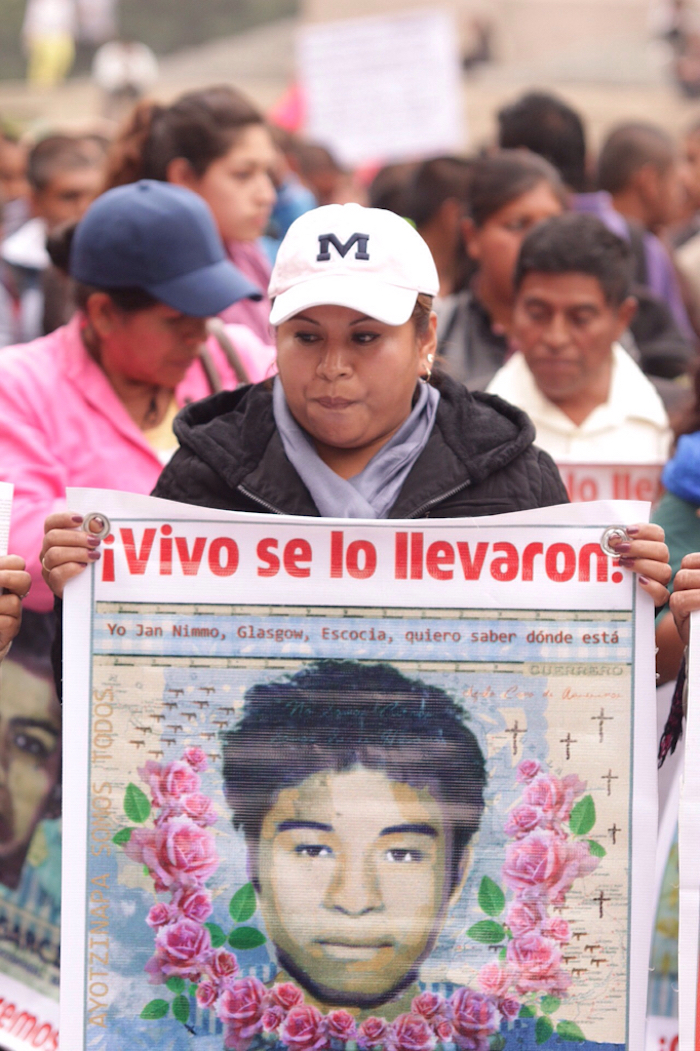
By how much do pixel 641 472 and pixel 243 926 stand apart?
180 cm

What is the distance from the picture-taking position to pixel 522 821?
2.37m

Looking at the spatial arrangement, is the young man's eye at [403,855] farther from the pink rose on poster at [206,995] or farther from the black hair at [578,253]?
the black hair at [578,253]

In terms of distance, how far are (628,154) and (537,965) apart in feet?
18.5

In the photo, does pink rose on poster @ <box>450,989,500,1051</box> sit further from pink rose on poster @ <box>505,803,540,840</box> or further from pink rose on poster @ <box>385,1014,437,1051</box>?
pink rose on poster @ <box>505,803,540,840</box>

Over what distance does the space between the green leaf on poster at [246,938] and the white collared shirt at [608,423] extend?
185 centimetres

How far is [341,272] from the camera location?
2455 mm

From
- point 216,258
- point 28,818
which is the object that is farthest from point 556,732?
point 216,258

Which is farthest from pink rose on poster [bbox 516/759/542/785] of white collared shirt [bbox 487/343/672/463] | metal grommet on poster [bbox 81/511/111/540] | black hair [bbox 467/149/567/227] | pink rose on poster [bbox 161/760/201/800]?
black hair [bbox 467/149/567/227]

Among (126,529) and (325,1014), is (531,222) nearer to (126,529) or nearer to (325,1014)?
(126,529)

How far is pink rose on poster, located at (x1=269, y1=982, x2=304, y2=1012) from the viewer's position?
236 cm

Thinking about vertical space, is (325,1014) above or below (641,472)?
below

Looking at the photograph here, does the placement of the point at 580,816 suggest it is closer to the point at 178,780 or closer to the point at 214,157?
the point at 178,780

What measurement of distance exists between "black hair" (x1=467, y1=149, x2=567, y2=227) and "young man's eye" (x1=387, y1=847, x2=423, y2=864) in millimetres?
2935

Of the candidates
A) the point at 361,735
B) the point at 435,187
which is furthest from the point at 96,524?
the point at 435,187
